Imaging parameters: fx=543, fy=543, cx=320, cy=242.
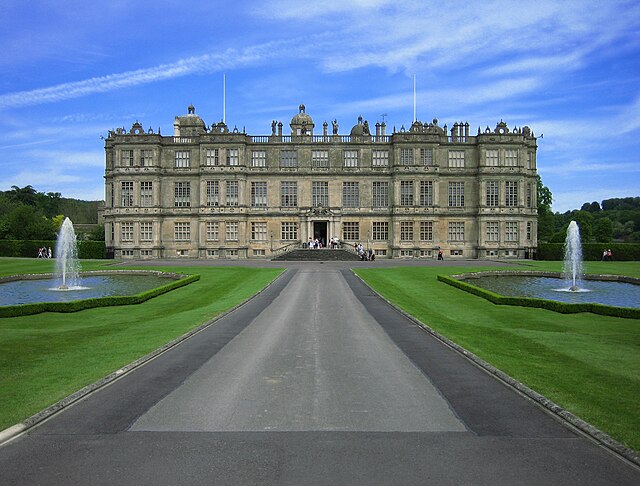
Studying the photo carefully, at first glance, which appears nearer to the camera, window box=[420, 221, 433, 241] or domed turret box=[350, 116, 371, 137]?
window box=[420, 221, 433, 241]

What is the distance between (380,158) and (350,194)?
7.05 meters

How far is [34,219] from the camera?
101 m

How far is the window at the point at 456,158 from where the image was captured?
3238 inches

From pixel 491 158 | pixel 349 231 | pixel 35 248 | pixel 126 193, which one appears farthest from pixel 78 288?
pixel 491 158

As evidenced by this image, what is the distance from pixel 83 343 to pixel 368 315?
511 inches

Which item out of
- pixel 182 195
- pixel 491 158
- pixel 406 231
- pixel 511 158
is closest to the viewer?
pixel 491 158

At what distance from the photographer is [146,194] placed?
270ft

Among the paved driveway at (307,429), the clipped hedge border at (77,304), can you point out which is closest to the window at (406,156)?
the clipped hedge border at (77,304)

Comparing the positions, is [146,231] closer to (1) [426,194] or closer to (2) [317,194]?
(2) [317,194]

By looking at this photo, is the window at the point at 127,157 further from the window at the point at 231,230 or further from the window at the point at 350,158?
the window at the point at 350,158

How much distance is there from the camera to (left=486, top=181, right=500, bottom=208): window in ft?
267

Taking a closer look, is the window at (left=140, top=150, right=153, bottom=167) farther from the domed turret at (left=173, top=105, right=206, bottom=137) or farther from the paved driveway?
the paved driveway

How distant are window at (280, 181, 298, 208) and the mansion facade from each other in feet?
0.50

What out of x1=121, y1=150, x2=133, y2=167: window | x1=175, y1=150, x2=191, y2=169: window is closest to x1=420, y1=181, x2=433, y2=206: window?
x1=175, y1=150, x2=191, y2=169: window
